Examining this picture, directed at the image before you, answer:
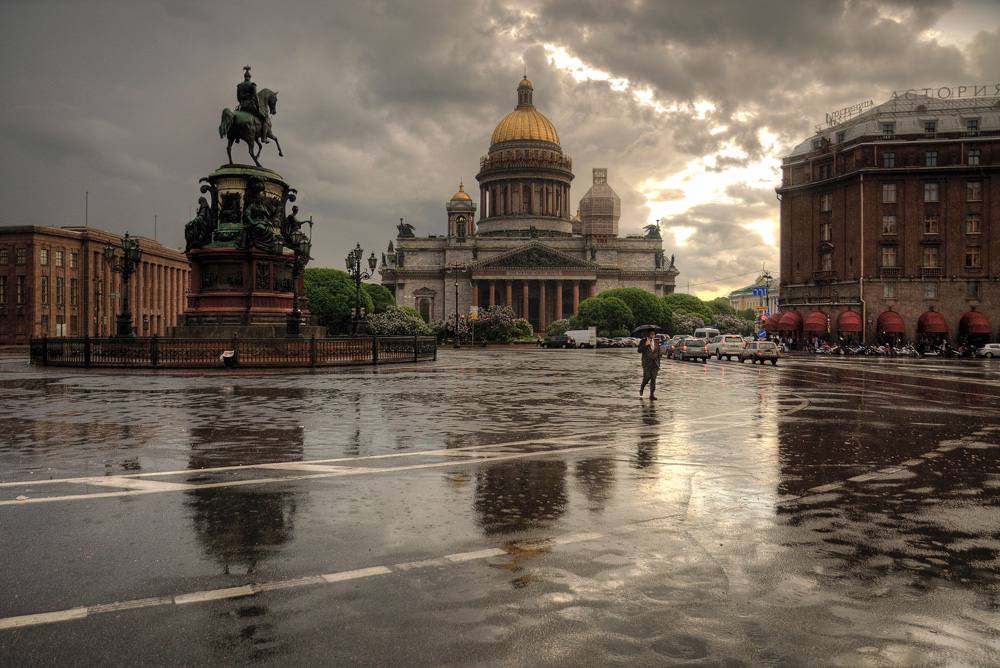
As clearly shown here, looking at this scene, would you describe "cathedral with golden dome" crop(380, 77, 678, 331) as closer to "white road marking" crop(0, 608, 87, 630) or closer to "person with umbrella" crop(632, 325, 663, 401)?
"person with umbrella" crop(632, 325, 663, 401)

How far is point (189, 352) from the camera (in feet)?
93.5

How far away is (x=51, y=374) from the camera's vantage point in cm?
2670

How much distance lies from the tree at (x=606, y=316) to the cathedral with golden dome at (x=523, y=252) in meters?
22.8

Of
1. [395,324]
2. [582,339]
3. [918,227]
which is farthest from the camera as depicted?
[582,339]

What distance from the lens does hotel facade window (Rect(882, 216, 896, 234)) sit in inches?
2491

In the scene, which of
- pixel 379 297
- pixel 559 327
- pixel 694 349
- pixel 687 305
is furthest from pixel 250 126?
pixel 687 305

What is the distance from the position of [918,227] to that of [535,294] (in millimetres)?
63384

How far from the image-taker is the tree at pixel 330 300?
79.8m

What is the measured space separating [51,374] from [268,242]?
921 centimetres

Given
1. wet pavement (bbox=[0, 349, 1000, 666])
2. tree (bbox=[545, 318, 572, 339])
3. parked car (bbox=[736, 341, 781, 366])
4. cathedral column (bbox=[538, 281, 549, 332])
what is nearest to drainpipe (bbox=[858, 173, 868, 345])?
parked car (bbox=[736, 341, 781, 366])

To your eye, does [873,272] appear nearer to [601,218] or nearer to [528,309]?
[528,309]

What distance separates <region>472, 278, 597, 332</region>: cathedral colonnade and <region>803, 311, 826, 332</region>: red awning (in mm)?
51710

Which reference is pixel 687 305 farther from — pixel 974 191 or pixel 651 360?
pixel 651 360

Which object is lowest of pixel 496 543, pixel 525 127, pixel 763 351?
pixel 496 543
